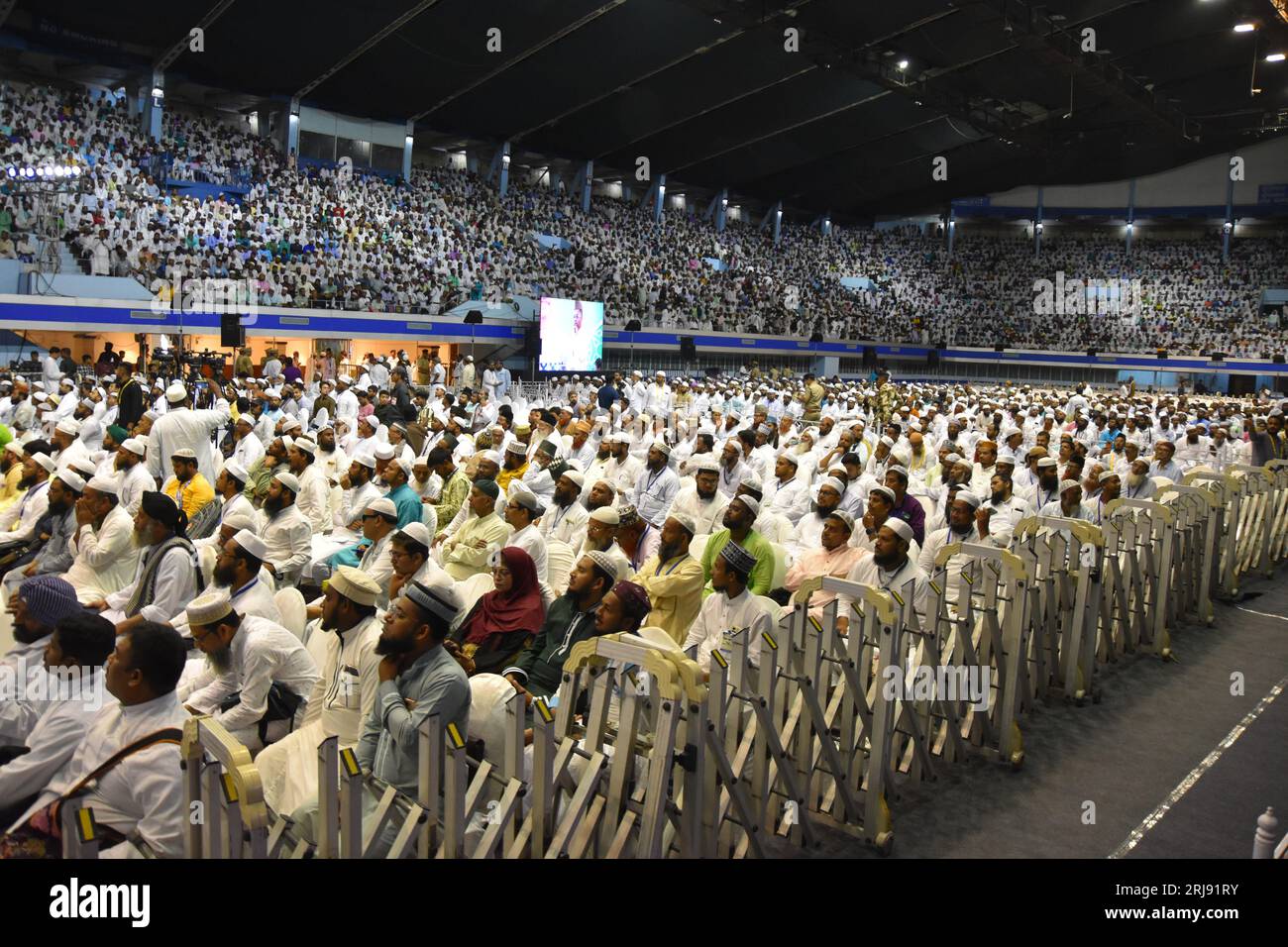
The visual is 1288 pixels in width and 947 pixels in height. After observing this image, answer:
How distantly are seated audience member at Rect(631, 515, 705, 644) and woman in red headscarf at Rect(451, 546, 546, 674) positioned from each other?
1.88 feet

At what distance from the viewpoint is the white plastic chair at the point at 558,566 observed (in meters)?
5.77

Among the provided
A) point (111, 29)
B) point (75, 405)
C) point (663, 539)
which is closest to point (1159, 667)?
point (663, 539)

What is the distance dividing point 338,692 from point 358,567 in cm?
265

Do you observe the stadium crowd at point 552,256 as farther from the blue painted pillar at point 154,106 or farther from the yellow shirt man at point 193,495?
the yellow shirt man at point 193,495

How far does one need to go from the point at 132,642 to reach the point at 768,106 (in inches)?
1212

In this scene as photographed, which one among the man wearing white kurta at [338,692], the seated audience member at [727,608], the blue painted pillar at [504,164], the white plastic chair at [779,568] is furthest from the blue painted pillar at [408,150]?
the man wearing white kurta at [338,692]

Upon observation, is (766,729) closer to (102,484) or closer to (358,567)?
(358,567)

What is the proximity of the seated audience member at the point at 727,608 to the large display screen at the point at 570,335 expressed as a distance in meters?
20.7

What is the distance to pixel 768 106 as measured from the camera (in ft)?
101

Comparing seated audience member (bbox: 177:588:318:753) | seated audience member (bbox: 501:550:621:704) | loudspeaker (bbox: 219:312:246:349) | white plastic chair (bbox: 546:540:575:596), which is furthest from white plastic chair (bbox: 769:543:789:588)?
loudspeaker (bbox: 219:312:246:349)

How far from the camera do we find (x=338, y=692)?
385 centimetres

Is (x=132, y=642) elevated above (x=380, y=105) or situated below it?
below
